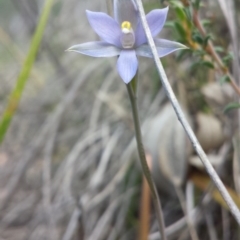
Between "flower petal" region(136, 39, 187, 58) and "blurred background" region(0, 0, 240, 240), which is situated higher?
"flower petal" region(136, 39, 187, 58)

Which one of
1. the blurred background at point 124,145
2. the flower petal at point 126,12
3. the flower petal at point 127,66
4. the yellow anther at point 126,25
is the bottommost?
the blurred background at point 124,145

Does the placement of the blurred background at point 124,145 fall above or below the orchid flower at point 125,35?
below

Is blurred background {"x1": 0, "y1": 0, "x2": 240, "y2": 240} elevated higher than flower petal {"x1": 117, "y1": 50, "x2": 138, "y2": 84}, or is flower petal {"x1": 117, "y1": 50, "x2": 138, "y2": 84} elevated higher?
flower petal {"x1": 117, "y1": 50, "x2": 138, "y2": 84}

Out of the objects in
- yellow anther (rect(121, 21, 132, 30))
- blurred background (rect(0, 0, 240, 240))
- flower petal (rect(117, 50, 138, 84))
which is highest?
yellow anther (rect(121, 21, 132, 30))

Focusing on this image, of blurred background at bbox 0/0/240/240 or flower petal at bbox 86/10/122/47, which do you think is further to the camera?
blurred background at bbox 0/0/240/240

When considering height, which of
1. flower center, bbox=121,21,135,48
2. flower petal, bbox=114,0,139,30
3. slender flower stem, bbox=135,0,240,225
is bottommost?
slender flower stem, bbox=135,0,240,225

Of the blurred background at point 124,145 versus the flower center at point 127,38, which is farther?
the blurred background at point 124,145
